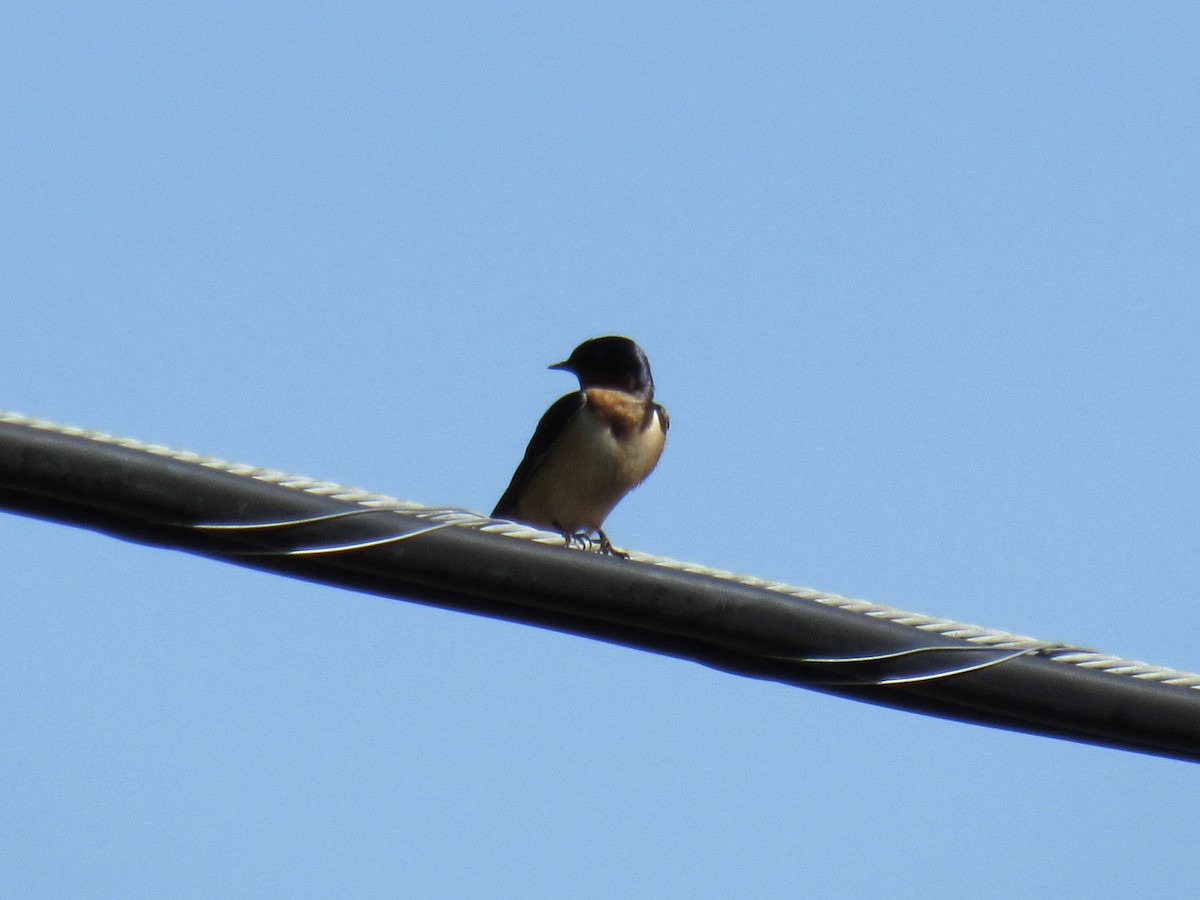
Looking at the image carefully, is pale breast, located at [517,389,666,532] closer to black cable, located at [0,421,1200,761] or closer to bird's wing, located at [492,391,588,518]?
bird's wing, located at [492,391,588,518]

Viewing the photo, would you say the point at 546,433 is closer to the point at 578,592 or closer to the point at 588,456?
the point at 588,456

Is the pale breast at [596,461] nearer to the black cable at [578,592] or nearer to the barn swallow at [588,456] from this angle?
the barn swallow at [588,456]

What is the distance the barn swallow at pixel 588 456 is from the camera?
7.88m

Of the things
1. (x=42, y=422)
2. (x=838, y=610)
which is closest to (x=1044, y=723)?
(x=838, y=610)

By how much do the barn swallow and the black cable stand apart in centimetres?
427

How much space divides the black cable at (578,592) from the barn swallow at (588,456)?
4.27 meters

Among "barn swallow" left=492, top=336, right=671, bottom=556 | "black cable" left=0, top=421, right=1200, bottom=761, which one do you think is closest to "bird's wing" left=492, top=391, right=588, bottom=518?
"barn swallow" left=492, top=336, right=671, bottom=556

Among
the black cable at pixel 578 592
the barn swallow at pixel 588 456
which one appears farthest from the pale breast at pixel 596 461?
the black cable at pixel 578 592

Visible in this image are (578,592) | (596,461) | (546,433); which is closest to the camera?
(578,592)

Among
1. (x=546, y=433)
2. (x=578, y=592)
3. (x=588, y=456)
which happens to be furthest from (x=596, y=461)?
(x=578, y=592)

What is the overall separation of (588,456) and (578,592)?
4.69 metres

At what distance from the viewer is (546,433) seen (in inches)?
320

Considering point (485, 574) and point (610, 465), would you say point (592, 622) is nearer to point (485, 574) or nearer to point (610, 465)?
point (485, 574)

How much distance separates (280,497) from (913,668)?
117cm
